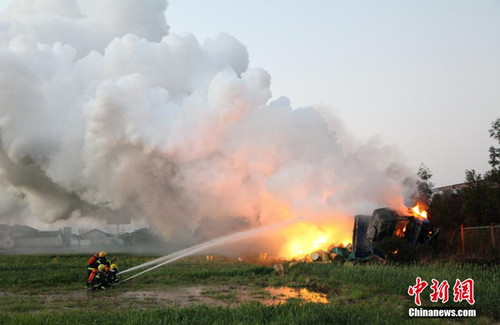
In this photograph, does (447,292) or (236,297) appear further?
(236,297)

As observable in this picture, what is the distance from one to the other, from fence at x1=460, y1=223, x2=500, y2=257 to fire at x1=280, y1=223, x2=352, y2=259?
652 cm

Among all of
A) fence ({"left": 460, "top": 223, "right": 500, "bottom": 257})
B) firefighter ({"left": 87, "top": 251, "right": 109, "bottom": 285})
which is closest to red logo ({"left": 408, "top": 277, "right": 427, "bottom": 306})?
fence ({"left": 460, "top": 223, "right": 500, "bottom": 257})

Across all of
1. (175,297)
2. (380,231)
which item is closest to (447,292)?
(175,297)

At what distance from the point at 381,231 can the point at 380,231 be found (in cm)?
5

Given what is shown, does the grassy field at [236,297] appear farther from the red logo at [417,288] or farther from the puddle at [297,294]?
the puddle at [297,294]

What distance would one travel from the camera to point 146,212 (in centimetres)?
3928

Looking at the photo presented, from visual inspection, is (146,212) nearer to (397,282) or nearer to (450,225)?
(450,225)

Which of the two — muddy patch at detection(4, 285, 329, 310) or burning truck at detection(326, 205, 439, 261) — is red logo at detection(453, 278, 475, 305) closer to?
muddy patch at detection(4, 285, 329, 310)

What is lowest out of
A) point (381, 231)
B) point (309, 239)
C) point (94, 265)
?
point (94, 265)

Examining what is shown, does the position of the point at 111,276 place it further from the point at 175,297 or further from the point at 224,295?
the point at 224,295

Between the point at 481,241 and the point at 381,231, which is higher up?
the point at 381,231

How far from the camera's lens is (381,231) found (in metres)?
23.5

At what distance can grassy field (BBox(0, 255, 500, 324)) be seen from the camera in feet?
39.1

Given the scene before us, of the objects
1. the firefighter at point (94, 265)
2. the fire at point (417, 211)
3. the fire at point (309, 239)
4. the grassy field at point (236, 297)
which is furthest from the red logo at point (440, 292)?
the firefighter at point (94, 265)
